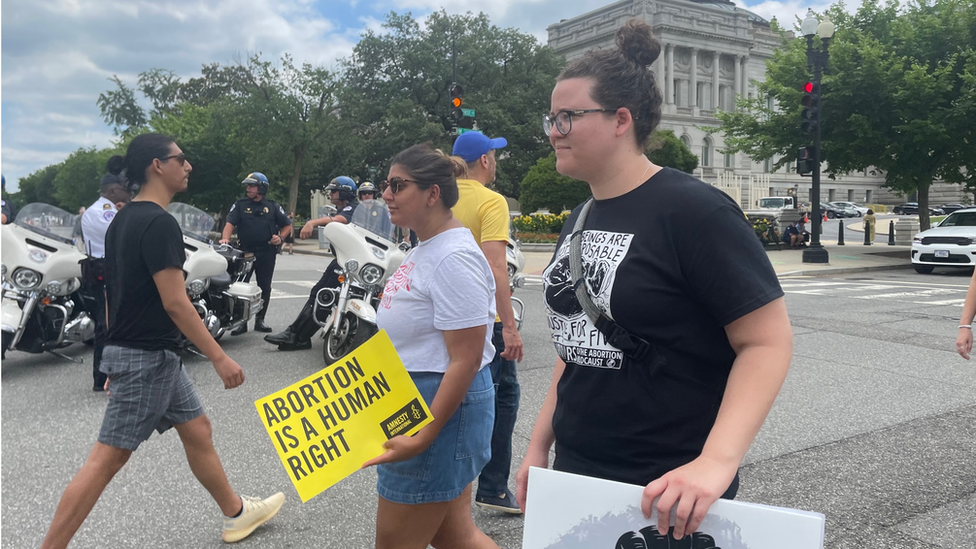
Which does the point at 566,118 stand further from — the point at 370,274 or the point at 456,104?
the point at 456,104

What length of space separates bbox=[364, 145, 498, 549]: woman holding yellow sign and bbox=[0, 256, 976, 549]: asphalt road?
1281 mm

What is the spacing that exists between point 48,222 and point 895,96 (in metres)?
22.8

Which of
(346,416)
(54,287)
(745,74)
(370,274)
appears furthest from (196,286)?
(745,74)

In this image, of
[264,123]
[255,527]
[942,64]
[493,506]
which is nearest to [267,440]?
[255,527]

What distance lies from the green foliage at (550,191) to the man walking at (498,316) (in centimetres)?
3196

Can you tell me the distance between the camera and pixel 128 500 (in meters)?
4.10

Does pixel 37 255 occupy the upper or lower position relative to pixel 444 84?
lower

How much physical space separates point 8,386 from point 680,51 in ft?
247

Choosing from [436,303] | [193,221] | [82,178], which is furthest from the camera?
[82,178]

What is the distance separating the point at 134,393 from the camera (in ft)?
10.5

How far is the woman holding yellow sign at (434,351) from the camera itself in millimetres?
2340

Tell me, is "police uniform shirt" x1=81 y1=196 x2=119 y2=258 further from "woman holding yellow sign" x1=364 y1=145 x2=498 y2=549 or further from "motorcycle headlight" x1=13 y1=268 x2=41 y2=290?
"woman holding yellow sign" x1=364 y1=145 x2=498 y2=549

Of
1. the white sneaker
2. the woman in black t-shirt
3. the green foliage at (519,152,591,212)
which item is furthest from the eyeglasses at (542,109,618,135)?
the green foliage at (519,152,591,212)

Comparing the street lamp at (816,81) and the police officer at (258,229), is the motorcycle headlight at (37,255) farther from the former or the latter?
the street lamp at (816,81)
